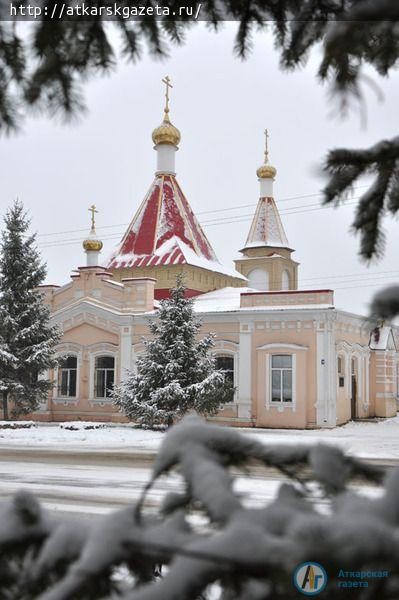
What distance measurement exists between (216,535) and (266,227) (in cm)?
3438

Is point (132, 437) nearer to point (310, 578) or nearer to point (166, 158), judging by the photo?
point (166, 158)

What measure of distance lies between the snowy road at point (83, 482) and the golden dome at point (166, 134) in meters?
19.0

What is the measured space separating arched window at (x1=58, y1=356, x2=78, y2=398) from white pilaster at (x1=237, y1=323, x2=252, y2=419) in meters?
7.08

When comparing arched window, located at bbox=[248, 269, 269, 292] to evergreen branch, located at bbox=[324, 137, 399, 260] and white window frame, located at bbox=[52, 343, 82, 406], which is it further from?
evergreen branch, located at bbox=[324, 137, 399, 260]

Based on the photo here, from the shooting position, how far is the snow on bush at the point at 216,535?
1195 millimetres

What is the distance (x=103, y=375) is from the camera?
26.2 metres

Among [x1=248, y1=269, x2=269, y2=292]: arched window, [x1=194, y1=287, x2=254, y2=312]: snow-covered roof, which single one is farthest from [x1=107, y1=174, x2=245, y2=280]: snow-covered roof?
[x1=248, y1=269, x2=269, y2=292]: arched window

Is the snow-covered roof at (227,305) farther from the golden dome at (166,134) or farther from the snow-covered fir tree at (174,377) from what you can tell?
the golden dome at (166,134)

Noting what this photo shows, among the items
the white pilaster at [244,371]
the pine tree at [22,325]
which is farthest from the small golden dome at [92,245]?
the white pilaster at [244,371]

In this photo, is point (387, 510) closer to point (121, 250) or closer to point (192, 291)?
point (192, 291)

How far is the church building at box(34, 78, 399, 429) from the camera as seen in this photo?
2292 centimetres

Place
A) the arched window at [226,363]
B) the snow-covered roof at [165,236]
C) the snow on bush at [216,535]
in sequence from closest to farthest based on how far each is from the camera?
the snow on bush at [216,535] < the arched window at [226,363] < the snow-covered roof at [165,236]

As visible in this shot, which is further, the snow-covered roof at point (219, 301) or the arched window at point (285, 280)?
the arched window at point (285, 280)

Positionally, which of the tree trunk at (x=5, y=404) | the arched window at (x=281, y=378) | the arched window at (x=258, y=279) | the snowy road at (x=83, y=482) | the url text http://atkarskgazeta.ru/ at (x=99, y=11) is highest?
the arched window at (x=258, y=279)
